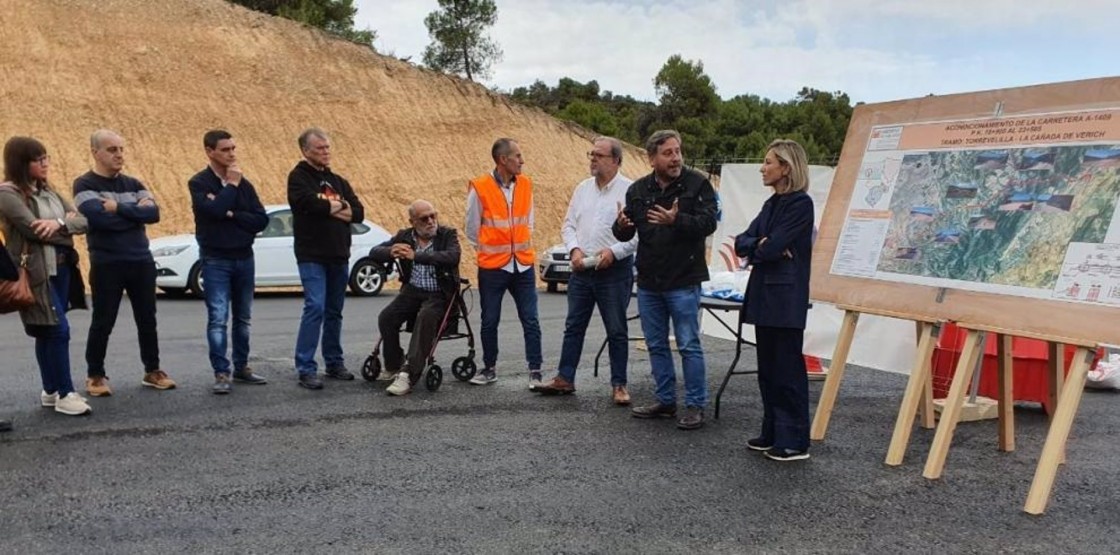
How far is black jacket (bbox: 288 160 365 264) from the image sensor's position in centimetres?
710

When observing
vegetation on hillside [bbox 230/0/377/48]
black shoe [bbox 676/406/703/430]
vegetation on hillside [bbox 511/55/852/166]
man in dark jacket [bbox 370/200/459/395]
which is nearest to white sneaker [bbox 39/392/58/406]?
man in dark jacket [bbox 370/200/459/395]

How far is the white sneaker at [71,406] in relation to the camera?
6031 millimetres

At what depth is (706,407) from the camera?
7.05m

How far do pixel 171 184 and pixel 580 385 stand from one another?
61.2 feet

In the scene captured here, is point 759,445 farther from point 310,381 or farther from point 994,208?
point 310,381

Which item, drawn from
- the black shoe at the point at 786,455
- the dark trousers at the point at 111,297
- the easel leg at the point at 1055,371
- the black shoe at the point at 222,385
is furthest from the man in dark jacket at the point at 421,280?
the easel leg at the point at 1055,371

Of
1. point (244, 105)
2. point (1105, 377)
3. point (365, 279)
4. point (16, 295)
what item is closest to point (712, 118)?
point (244, 105)

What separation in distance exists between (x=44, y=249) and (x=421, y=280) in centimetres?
280

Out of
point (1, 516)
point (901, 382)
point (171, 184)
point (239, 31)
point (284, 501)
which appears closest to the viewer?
point (1, 516)

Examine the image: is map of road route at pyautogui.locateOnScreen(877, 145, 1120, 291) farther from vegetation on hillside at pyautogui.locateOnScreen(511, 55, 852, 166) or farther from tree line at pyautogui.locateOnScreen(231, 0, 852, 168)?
vegetation on hillside at pyautogui.locateOnScreen(511, 55, 852, 166)

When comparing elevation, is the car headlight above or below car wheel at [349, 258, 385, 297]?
above

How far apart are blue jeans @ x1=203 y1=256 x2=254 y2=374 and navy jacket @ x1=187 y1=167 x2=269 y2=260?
0.09 m

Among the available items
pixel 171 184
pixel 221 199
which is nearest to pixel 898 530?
pixel 221 199

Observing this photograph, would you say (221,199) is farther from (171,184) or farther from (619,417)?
(171,184)
